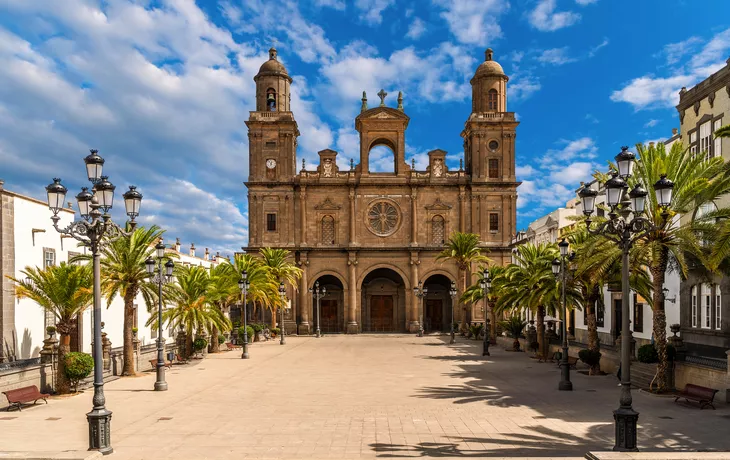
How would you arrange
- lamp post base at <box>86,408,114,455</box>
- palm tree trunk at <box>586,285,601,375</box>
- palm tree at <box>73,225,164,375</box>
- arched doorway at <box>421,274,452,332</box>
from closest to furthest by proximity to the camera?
lamp post base at <box>86,408,114,455</box>, palm tree at <box>73,225,164,375</box>, palm tree trunk at <box>586,285,601,375</box>, arched doorway at <box>421,274,452,332</box>

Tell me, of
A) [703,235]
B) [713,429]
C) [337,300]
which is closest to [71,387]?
[713,429]

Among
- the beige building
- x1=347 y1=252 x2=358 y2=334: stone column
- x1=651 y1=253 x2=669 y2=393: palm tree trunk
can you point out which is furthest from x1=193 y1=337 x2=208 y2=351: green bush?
the beige building

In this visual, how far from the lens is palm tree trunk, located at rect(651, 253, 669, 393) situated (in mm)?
19297

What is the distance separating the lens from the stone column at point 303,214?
182ft

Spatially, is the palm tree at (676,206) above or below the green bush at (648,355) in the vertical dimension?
above

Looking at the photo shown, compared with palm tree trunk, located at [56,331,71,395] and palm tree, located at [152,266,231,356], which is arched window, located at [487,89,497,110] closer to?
palm tree, located at [152,266,231,356]

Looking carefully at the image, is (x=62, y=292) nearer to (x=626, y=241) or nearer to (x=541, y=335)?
(x=626, y=241)

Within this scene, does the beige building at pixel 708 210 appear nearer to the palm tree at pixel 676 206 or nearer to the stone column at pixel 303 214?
the palm tree at pixel 676 206

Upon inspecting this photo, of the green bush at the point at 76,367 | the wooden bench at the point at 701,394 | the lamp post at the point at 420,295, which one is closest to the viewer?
the wooden bench at the point at 701,394

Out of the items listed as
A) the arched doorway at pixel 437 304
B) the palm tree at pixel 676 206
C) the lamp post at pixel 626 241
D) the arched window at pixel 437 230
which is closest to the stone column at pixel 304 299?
the arched doorway at pixel 437 304

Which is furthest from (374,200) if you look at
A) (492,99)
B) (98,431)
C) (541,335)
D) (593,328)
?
(98,431)

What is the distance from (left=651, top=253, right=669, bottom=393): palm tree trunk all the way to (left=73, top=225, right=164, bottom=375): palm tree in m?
19.6

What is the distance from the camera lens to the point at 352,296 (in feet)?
181

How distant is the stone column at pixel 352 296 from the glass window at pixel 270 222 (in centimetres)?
784
